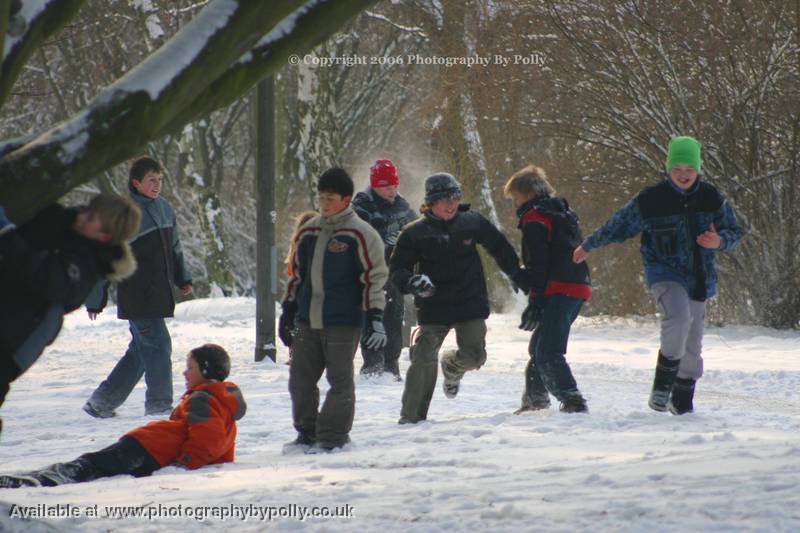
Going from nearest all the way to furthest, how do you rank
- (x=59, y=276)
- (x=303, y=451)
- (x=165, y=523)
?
(x=59, y=276)
(x=165, y=523)
(x=303, y=451)

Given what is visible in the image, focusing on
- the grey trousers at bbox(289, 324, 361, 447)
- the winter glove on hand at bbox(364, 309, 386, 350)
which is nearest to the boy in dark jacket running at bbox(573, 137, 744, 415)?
the winter glove on hand at bbox(364, 309, 386, 350)

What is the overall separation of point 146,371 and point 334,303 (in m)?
2.47

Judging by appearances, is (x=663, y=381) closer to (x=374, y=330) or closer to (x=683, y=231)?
(x=683, y=231)

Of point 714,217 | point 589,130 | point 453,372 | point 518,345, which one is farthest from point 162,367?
point 589,130

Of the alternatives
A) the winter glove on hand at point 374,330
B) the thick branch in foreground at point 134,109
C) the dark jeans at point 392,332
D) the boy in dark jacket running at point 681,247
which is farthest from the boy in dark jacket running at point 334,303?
the dark jeans at point 392,332

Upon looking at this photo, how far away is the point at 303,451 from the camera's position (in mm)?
7141

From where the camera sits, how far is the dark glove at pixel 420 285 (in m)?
7.80

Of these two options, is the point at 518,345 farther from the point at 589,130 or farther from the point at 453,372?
the point at 453,372

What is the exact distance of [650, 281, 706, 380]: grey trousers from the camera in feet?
26.0

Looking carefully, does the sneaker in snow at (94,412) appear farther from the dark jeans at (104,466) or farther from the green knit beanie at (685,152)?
the green knit beanie at (685,152)

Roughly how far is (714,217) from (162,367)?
4.00 meters

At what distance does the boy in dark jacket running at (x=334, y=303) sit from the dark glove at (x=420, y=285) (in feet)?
2.22

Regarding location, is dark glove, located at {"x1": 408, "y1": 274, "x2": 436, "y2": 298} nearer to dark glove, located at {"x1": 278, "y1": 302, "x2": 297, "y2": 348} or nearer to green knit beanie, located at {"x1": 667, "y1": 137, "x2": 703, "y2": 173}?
dark glove, located at {"x1": 278, "y1": 302, "x2": 297, "y2": 348}

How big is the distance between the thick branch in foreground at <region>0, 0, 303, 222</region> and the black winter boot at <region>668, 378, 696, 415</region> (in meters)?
4.27
